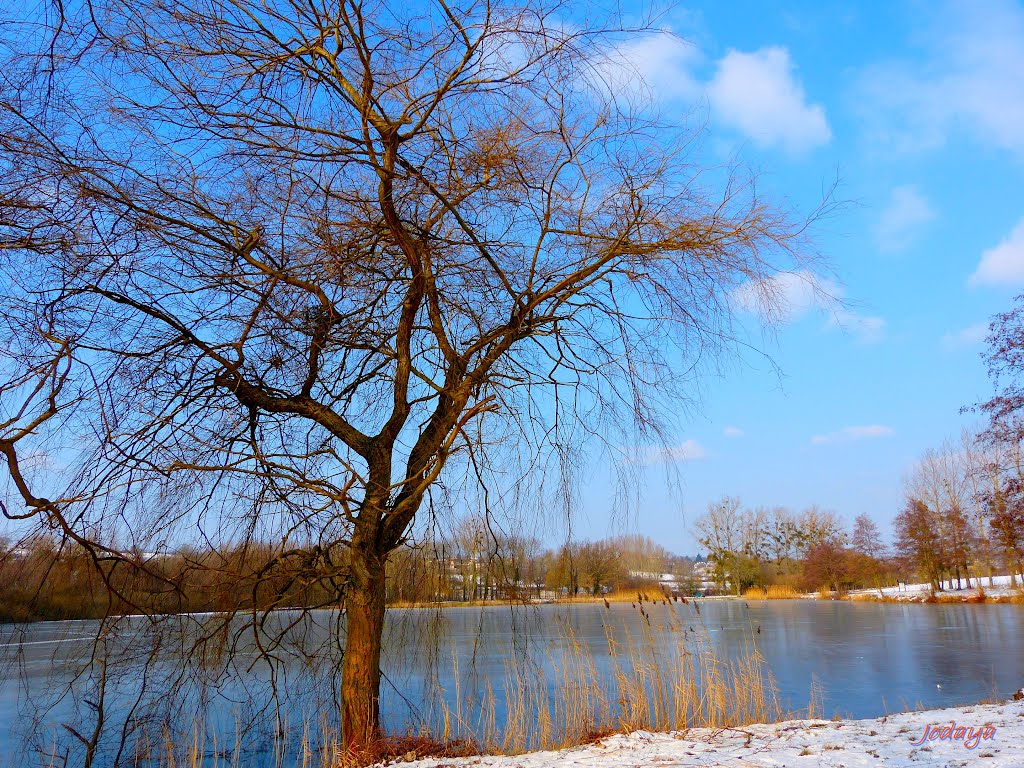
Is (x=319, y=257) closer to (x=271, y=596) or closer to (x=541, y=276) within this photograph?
(x=541, y=276)

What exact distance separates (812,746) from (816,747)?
4cm

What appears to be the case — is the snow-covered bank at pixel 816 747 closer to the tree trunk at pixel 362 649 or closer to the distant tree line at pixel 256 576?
the tree trunk at pixel 362 649

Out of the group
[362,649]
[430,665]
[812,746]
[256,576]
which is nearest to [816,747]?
[812,746]

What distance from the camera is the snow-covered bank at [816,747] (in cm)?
352

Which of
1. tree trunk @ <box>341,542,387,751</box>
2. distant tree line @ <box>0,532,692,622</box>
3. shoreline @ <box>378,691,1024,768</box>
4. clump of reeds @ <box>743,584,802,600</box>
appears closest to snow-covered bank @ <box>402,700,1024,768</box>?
shoreline @ <box>378,691,1024,768</box>

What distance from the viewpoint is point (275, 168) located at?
3.64 meters

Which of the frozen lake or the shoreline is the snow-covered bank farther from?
the frozen lake

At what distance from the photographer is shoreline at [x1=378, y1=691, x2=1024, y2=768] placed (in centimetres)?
354

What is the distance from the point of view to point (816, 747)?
12.7ft

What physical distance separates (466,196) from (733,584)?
44.9m

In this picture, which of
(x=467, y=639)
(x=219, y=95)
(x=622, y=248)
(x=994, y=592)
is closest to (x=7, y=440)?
(x=219, y=95)

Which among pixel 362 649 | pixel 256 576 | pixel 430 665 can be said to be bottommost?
pixel 430 665

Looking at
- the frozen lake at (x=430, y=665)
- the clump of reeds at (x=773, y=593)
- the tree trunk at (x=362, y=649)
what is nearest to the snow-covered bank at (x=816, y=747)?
the tree trunk at (x=362, y=649)

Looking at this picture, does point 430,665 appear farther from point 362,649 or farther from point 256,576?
point 256,576
